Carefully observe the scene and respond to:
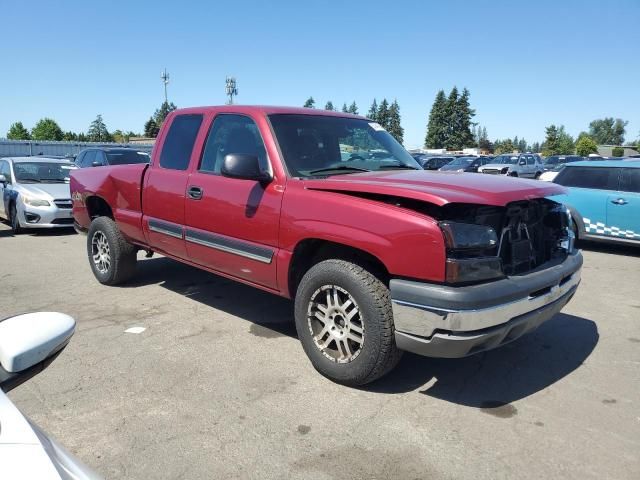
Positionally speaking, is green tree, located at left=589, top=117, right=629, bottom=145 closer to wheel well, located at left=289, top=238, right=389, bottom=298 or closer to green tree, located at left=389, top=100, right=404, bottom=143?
green tree, located at left=389, top=100, right=404, bottom=143

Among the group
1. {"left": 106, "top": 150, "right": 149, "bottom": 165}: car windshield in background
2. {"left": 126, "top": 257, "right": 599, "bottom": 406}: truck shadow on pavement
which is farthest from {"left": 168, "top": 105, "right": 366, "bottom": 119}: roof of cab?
{"left": 106, "top": 150, "right": 149, "bottom": 165}: car windshield in background

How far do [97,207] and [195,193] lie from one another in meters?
2.45

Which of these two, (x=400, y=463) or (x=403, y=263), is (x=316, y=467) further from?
(x=403, y=263)

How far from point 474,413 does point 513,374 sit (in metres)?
0.75

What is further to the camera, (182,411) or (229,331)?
(229,331)

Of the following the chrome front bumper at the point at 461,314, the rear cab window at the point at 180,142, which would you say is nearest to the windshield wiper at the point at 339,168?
the chrome front bumper at the point at 461,314

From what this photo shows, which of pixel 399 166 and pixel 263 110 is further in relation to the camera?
pixel 399 166

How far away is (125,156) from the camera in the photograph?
40.5ft

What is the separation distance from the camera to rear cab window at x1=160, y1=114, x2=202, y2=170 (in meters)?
4.82

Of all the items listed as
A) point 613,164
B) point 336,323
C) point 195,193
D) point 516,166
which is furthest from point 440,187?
point 516,166

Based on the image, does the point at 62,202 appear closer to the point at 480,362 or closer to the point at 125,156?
the point at 125,156

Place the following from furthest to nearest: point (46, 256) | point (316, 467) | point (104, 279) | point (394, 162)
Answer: point (46, 256)
point (104, 279)
point (394, 162)
point (316, 467)

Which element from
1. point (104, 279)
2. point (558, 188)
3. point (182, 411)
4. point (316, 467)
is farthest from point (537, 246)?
point (104, 279)

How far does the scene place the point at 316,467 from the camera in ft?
8.66
